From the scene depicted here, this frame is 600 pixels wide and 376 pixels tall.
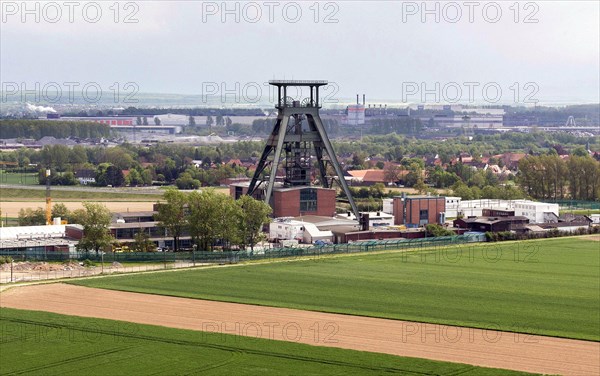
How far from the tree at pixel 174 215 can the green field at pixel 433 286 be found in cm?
648

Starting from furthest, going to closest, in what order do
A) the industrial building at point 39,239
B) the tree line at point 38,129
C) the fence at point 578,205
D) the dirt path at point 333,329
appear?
the tree line at point 38,129
the fence at point 578,205
the industrial building at point 39,239
the dirt path at point 333,329

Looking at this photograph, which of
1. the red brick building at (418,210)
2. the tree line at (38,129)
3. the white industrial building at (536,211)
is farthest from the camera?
the tree line at (38,129)

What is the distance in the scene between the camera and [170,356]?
104 ft

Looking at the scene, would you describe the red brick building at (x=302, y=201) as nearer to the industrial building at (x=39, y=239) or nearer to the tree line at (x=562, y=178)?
the industrial building at (x=39, y=239)

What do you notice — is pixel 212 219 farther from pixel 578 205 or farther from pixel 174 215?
pixel 578 205

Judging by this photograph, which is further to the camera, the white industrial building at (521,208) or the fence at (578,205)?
the fence at (578,205)

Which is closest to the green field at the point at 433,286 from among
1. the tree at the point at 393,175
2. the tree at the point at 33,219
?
the tree at the point at 33,219

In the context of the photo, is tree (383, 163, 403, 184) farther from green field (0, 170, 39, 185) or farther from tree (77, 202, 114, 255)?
tree (77, 202, 114, 255)

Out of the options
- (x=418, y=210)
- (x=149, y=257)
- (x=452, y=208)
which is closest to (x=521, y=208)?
(x=452, y=208)

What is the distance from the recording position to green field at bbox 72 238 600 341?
38.4 metres

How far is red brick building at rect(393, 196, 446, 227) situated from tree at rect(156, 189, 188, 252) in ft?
48.1

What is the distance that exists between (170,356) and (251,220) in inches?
977

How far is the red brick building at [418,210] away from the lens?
6681 cm

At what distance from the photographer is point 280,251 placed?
54812mm
